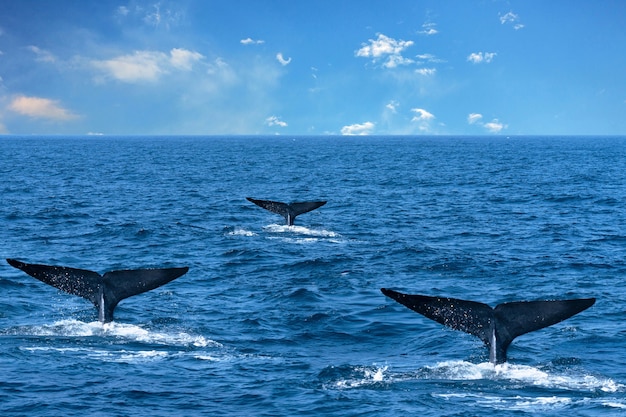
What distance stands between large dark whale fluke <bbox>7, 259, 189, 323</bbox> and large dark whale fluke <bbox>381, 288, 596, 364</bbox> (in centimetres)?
526

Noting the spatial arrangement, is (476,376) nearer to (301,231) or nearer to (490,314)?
(490,314)

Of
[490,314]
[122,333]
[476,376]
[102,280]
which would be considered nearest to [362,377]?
[476,376]

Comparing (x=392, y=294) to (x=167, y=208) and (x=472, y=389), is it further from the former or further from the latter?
(x=167, y=208)

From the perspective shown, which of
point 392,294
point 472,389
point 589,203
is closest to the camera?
point 392,294

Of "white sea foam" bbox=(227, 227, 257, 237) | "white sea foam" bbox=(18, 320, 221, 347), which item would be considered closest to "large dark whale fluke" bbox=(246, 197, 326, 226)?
"white sea foam" bbox=(227, 227, 257, 237)

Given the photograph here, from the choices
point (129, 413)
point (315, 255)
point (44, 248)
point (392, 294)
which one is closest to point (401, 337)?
point (392, 294)

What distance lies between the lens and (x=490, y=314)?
16.8 metres

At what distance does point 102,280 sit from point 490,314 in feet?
28.7

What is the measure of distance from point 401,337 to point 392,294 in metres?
6.99

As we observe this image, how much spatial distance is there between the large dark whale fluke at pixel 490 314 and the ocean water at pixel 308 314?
1.39m

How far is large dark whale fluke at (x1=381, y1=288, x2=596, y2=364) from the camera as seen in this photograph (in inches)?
638

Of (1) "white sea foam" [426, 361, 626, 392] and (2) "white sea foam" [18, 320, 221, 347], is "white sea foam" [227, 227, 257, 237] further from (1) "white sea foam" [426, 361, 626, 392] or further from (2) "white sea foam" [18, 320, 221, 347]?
(1) "white sea foam" [426, 361, 626, 392]

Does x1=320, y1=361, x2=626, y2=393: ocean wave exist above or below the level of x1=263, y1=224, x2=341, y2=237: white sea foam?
below

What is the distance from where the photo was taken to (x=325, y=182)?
271 ft
